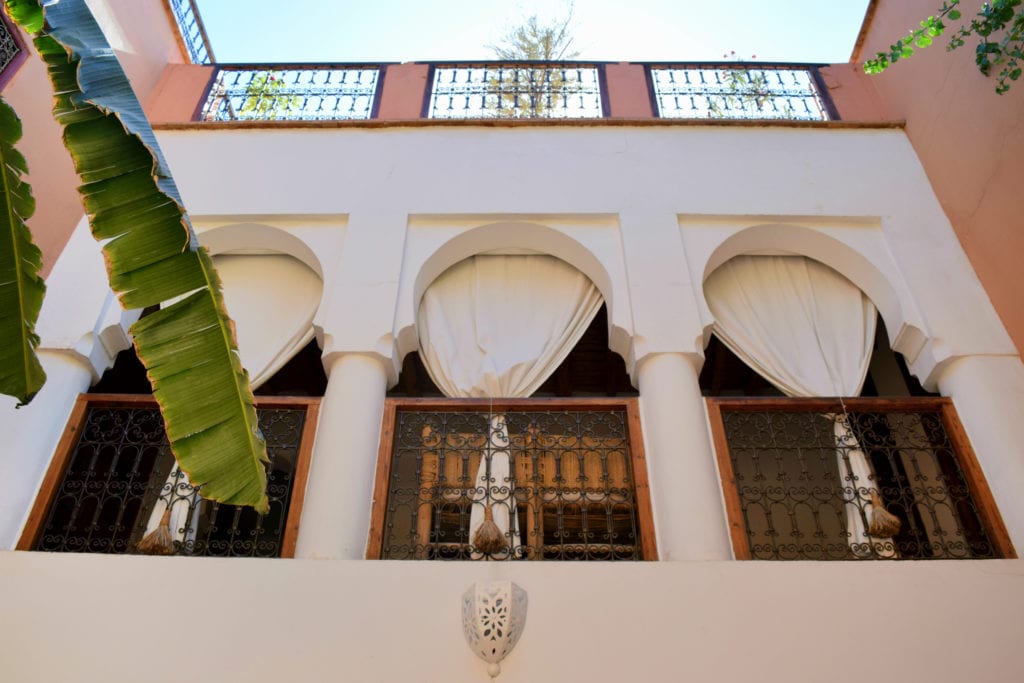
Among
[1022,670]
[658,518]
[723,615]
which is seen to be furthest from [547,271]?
[1022,670]

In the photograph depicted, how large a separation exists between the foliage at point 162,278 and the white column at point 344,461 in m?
1.44

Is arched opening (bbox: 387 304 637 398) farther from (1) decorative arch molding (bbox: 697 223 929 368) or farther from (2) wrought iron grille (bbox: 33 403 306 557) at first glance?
(2) wrought iron grille (bbox: 33 403 306 557)

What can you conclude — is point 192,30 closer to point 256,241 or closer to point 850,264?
point 256,241

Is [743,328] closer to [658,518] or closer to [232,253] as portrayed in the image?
[658,518]

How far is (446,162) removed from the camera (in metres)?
6.14

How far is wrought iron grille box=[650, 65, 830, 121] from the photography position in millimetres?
6742

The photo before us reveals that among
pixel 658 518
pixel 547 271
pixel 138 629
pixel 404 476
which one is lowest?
pixel 138 629

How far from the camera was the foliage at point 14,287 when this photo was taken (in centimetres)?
288

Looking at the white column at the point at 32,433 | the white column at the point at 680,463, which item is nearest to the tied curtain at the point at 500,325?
the white column at the point at 680,463

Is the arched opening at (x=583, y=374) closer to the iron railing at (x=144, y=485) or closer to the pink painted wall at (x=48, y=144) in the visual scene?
the iron railing at (x=144, y=485)

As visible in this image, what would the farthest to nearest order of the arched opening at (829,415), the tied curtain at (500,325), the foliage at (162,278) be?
the tied curtain at (500,325) < the arched opening at (829,415) < the foliage at (162,278)

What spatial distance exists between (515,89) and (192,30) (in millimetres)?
3381

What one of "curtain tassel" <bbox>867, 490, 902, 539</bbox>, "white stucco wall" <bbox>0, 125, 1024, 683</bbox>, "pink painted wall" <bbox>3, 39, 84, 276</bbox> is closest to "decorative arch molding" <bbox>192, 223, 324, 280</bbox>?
"white stucco wall" <bbox>0, 125, 1024, 683</bbox>

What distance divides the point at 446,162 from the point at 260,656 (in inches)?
153
